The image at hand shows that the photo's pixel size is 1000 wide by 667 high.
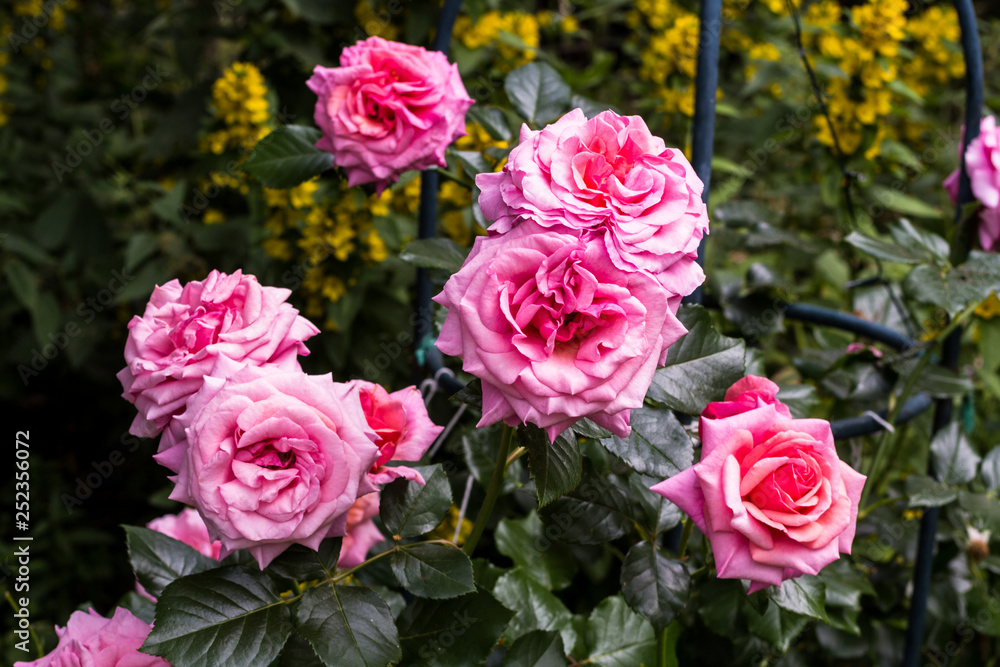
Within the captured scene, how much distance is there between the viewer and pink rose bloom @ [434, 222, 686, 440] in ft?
1.46

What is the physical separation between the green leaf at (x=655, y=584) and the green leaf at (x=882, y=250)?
1.39 feet

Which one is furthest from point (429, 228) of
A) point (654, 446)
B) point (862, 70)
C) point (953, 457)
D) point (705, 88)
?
point (862, 70)

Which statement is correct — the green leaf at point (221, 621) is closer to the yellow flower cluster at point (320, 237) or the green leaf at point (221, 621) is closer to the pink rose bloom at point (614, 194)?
the pink rose bloom at point (614, 194)

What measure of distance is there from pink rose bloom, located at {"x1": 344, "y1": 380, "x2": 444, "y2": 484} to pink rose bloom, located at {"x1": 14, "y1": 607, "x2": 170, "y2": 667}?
0.22 metres

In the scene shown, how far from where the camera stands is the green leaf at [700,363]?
0.63m

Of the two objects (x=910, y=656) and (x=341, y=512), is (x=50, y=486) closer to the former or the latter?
(x=341, y=512)

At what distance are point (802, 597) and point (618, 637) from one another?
0.21 metres

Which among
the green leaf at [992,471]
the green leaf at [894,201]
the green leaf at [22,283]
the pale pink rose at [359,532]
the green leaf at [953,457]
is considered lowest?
the green leaf at [22,283]

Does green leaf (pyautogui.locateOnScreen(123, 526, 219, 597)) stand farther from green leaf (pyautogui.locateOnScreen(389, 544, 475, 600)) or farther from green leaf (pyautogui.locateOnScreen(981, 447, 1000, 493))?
green leaf (pyautogui.locateOnScreen(981, 447, 1000, 493))

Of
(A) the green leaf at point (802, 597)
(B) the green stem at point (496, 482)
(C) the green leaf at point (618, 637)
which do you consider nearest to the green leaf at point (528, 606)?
(C) the green leaf at point (618, 637)

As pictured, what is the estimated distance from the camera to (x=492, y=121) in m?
0.88

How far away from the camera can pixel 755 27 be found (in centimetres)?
197

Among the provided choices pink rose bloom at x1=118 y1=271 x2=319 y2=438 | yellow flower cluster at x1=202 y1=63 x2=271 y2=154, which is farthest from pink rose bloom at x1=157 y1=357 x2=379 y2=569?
yellow flower cluster at x1=202 y1=63 x2=271 y2=154

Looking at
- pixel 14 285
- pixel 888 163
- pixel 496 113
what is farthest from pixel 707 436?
pixel 14 285
